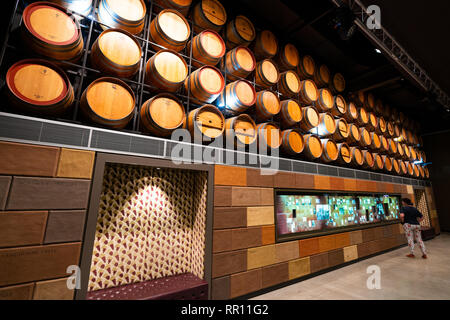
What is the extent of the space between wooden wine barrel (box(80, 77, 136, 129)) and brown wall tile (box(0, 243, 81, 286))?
1.21 meters

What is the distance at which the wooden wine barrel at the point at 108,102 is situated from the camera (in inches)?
81.0

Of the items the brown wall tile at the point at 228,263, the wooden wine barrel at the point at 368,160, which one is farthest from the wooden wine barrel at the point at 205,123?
the wooden wine barrel at the point at 368,160

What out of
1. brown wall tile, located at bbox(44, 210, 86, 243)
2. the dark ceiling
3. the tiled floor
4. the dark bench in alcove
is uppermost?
the dark ceiling

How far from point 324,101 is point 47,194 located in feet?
16.7

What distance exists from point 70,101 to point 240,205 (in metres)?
2.26

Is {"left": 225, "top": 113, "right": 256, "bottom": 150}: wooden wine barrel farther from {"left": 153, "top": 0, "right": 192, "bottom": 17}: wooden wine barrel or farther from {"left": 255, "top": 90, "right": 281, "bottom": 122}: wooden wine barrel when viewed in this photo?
{"left": 153, "top": 0, "right": 192, "bottom": 17}: wooden wine barrel

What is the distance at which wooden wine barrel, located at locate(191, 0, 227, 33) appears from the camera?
3.18 metres

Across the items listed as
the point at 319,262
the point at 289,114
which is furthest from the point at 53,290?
the point at 289,114

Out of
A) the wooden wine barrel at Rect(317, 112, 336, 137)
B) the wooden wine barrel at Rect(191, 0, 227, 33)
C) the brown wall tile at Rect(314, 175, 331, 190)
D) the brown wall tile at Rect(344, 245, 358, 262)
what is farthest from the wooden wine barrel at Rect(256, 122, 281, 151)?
the brown wall tile at Rect(344, 245, 358, 262)

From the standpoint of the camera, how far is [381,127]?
648 centimetres

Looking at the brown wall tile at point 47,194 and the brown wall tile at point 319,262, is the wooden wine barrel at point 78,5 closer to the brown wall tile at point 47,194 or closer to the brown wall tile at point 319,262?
the brown wall tile at point 47,194

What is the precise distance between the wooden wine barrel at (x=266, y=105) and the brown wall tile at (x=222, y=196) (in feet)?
5.06
